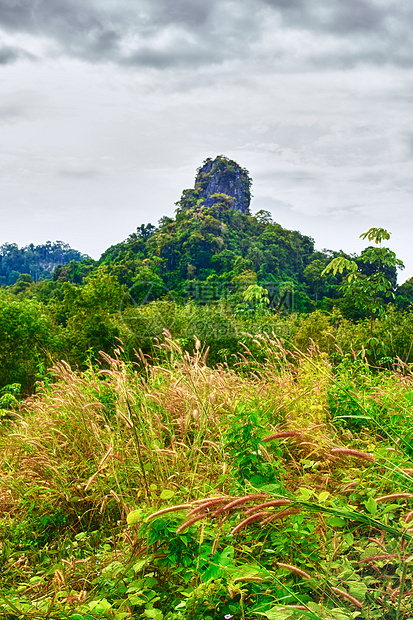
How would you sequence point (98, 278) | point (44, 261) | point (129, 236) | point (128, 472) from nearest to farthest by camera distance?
point (128, 472)
point (98, 278)
point (129, 236)
point (44, 261)

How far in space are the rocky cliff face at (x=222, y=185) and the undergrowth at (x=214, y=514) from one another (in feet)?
236

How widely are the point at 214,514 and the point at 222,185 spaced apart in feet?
254

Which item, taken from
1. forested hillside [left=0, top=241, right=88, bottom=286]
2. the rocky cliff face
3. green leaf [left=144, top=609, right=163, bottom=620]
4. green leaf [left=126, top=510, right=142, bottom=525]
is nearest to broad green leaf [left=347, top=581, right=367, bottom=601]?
green leaf [left=144, top=609, right=163, bottom=620]

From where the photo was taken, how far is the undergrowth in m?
1.44

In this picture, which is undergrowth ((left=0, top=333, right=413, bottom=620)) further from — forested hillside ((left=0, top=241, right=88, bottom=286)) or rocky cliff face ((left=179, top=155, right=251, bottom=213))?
forested hillside ((left=0, top=241, right=88, bottom=286))

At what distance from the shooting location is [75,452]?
10.5 feet

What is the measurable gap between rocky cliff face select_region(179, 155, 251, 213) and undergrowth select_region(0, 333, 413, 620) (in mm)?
71955

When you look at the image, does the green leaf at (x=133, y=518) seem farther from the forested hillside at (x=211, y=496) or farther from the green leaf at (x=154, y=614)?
the green leaf at (x=154, y=614)

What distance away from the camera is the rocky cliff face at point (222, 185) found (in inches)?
2933

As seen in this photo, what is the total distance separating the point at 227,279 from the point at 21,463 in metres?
36.7

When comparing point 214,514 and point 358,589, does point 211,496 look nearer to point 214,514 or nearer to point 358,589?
point 214,514

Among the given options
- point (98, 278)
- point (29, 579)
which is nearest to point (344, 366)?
point (29, 579)

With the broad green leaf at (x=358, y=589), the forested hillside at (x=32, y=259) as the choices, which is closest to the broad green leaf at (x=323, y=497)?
the broad green leaf at (x=358, y=589)

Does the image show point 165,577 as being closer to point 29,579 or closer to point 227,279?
point 29,579
